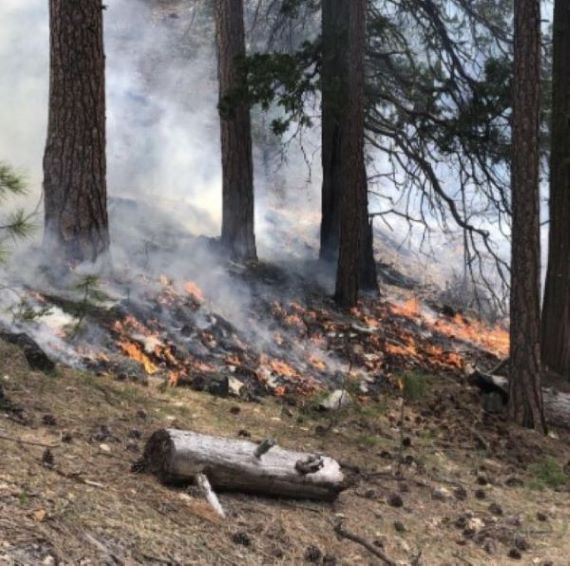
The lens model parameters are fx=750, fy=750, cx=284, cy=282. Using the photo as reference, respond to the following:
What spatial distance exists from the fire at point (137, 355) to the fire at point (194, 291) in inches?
73.7

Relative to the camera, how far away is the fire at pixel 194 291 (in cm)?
930

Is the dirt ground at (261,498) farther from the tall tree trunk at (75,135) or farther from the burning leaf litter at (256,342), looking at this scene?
the tall tree trunk at (75,135)

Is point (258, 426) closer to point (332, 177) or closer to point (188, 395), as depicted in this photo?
point (188, 395)

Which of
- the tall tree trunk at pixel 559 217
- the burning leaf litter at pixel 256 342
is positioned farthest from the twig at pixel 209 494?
the tall tree trunk at pixel 559 217

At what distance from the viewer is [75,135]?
8117mm

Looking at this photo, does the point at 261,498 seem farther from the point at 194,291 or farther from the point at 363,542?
the point at 194,291

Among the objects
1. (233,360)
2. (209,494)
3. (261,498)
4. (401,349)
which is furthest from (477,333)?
(209,494)

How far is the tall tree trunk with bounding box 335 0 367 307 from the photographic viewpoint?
9.88m

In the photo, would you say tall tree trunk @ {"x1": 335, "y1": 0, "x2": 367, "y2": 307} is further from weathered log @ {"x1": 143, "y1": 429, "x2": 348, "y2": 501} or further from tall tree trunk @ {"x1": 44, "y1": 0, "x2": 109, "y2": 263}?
weathered log @ {"x1": 143, "y1": 429, "x2": 348, "y2": 501}

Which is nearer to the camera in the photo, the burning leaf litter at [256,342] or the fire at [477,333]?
the burning leaf litter at [256,342]

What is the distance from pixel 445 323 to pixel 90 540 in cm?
977

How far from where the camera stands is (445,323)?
12.4 m

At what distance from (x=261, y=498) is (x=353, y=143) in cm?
659

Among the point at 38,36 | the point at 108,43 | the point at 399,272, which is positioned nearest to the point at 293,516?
the point at 399,272
